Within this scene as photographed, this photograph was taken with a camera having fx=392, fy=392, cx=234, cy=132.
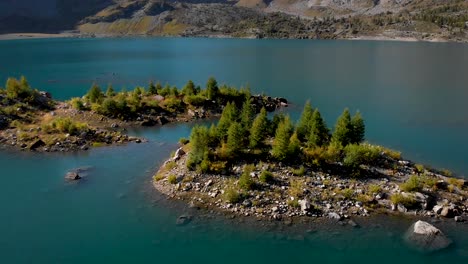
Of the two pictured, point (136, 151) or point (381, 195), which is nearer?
point (381, 195)

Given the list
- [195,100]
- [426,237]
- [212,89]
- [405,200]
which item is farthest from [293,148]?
[212,89]

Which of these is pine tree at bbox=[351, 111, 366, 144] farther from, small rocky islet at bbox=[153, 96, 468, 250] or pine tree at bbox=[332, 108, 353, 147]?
pine tree at bbox=[332, 108, 353, 147]

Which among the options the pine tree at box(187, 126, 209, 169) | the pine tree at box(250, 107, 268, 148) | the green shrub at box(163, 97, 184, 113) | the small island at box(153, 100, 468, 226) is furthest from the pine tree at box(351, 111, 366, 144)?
the green shrub at box(163, 97, 184, 113)

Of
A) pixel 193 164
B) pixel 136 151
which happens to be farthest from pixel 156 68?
pixel 193 164

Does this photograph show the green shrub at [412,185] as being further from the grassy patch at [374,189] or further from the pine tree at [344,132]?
the pine tree at [344,132]

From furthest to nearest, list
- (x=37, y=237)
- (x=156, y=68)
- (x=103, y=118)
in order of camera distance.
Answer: (x=156, y=68)
(x=103, y=118)
(x=37, y=237)

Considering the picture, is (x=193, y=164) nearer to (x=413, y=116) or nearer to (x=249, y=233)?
(x=249, y=233)
